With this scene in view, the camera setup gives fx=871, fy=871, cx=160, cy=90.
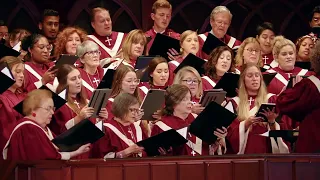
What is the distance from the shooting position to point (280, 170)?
549 cm

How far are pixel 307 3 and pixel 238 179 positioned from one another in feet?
18.4

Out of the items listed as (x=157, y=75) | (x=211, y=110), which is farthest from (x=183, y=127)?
(x=157, y=75)

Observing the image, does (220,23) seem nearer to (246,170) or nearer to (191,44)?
(191,44)

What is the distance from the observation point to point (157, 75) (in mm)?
7719

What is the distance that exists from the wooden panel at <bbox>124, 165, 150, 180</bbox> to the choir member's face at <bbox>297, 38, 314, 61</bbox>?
11.2 feet

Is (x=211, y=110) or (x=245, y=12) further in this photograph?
(x=245, y=12)

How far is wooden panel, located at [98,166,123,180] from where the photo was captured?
18.5ft

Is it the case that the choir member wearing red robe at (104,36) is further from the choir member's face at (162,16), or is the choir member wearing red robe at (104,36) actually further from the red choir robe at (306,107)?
the red choir robe at (306,107)

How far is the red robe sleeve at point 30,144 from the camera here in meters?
6.06

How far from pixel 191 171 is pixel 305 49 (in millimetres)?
3313

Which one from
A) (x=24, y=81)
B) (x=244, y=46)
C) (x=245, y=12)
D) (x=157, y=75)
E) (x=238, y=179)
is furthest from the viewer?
(x=245, y=12)

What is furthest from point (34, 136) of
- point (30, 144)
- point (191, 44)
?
point (191, 44)

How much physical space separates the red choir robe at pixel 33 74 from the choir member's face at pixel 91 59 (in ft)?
1.17

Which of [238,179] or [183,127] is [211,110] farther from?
[238,179]
